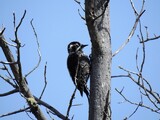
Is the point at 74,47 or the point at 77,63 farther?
the point at 74,47

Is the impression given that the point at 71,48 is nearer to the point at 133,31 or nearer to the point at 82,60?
the point at 82,60

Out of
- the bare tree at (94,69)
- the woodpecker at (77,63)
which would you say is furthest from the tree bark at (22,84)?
the woodpecker at (77,63)

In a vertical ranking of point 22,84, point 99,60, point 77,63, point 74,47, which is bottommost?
point 22,84

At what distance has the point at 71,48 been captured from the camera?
17.5ft

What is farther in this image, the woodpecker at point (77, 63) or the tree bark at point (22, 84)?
the woodpecker at point (77, 63)

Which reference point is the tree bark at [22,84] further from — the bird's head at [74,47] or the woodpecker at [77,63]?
the bird's head at [74,47]

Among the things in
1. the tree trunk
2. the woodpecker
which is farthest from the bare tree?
the woodpecker

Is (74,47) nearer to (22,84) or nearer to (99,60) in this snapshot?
(99,60)

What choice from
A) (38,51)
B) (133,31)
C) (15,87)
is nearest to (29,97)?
(15,87)

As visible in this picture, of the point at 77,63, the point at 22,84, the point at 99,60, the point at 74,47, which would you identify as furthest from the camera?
the point at 74,47

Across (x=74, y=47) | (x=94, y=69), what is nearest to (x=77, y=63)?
(x=74, y=47)

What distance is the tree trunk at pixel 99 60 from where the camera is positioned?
2361mm

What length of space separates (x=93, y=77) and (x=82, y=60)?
1905 mm

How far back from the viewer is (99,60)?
A: 254 cm
